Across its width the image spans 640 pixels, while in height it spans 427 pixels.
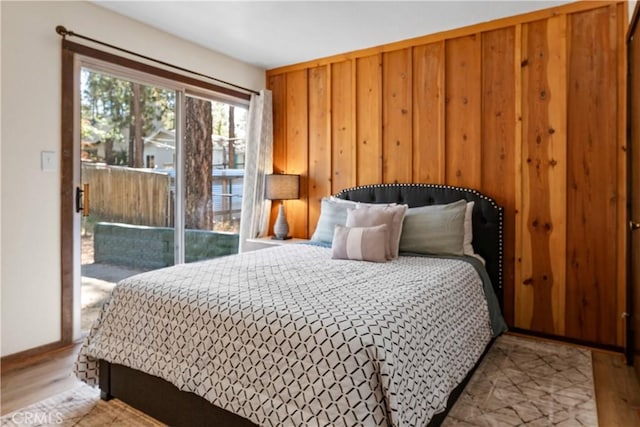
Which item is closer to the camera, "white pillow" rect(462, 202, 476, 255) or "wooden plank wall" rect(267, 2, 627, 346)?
"wooden plank wall" rect(267, 2, 627, 346)

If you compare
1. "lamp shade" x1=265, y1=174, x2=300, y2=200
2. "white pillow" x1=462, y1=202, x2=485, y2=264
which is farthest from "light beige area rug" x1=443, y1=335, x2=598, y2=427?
"lamp shade" x1=265, y1=174, x2=300, y2=200

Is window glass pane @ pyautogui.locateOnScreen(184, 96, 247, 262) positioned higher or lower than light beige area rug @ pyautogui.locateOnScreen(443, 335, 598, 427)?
higher

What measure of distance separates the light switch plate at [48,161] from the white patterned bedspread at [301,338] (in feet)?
3.98

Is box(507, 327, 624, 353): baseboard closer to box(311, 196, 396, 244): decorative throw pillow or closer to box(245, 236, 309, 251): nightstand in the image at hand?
box(311, 196, 396, 244): decorative throw pillow

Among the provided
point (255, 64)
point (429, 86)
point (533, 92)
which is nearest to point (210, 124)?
point (255, 64)

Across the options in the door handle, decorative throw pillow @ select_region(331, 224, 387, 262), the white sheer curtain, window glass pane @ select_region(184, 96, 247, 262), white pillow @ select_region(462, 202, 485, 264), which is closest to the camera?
decorative throw pillow @ select_region(331, 224, 387, 262)

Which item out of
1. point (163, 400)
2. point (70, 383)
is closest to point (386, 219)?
point (163, 400)

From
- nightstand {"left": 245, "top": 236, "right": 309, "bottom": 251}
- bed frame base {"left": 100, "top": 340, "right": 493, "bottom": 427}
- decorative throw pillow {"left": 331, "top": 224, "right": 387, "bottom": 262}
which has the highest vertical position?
decorative throw pillow {"left": 331, "top": 224, "right": 387, "bottom": 262}

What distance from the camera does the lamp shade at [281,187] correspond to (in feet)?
13.0

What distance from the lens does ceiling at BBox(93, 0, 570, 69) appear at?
2.83 meters

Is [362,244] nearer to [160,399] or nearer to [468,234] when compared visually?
[468,234]

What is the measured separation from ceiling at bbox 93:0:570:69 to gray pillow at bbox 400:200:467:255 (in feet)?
4.76

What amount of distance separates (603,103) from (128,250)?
12.3 ft

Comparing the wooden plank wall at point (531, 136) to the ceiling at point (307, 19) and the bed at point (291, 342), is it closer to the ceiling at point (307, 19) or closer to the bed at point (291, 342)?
the ceiling at point (307, 19)
